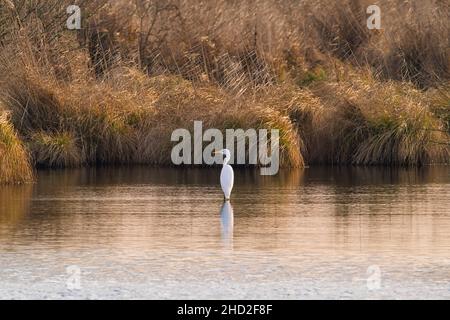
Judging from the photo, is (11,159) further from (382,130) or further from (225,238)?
(382,130)

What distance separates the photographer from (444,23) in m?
27.2

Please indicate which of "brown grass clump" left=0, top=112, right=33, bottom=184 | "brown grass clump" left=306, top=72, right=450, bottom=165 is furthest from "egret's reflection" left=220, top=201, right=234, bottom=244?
"brown grass clump" left=306, top=72, right=450, bottom=165

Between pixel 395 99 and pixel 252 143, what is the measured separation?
2.98 metres

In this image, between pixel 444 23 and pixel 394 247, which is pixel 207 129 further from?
pixel 394 247

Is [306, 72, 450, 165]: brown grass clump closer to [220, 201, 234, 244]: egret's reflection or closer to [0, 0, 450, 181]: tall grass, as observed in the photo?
[0, 0, 450, 181]: tall grass

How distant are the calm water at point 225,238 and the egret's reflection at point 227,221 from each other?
0.05ft

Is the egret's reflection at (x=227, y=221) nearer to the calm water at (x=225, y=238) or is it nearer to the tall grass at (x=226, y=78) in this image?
the calm water at (x=225, y=238)

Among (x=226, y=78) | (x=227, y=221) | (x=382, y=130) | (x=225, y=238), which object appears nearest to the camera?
(x=225, y=238)

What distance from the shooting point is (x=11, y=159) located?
60.8ft

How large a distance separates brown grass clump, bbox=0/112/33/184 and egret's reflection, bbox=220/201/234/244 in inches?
145

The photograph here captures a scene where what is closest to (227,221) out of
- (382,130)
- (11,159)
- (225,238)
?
(225,238)

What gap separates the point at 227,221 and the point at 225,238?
1.43m

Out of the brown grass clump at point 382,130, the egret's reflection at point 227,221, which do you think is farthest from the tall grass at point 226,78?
the egret's reflection at point 227,221

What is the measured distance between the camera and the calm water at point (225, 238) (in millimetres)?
10570
